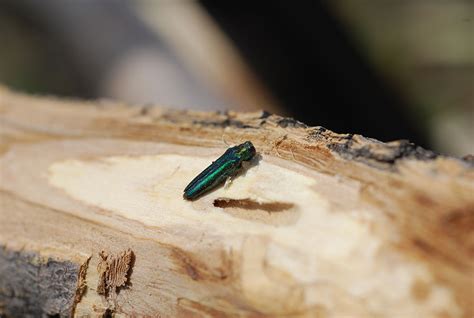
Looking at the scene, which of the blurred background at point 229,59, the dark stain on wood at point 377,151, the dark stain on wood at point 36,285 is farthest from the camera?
the blurred background at point 229,59

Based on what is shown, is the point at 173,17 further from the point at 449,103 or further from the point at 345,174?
the point at 345,174

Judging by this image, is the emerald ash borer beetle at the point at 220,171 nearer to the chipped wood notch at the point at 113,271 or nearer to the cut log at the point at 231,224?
the cut log at the point at 231,224

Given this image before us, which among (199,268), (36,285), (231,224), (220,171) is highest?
(220,171)

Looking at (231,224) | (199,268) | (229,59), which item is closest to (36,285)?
(199,268)

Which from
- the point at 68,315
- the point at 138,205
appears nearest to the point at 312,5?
the point at 138,205

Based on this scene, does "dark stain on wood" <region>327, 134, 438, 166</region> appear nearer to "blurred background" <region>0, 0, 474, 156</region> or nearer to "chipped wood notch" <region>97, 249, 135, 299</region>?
"chipped wood notch" <region>97, 249, 135, 299</region>

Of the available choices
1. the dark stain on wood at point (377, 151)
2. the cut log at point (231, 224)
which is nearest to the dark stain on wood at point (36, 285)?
the cut log at point (231, 224)

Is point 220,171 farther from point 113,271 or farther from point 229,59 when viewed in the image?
point 229,59

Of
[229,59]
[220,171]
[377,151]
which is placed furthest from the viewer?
[229,59]
